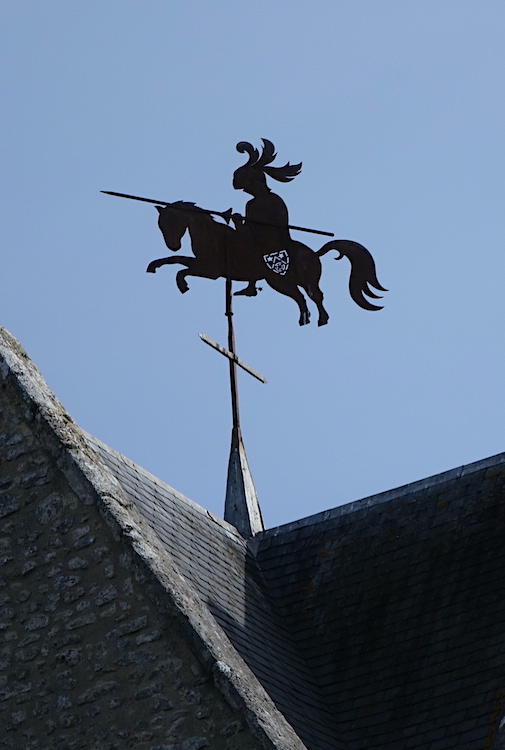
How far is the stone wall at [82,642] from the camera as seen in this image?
684 centimetres

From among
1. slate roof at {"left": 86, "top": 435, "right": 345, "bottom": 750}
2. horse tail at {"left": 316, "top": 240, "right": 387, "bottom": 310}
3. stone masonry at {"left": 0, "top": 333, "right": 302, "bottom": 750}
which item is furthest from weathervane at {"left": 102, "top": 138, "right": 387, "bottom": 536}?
stone masonry at {"left": 0, "top": 333, "right": 302, "bottom": 750}

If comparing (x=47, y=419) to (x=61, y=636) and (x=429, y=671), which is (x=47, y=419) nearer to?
(x=61, y=636)

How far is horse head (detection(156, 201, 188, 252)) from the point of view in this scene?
39.0 feet

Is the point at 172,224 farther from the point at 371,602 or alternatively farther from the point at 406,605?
the point at 406,605

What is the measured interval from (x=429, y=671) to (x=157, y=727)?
9.15 ft

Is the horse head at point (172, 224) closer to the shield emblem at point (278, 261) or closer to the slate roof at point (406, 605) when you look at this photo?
the shield emblem at point (278, 261)

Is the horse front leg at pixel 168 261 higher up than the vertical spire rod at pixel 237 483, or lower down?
higher up

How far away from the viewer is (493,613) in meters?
9.23

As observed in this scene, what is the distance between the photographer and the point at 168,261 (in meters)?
11.8

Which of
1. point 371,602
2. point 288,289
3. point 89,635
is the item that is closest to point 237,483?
point 288,289

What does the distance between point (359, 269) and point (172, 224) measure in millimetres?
1700

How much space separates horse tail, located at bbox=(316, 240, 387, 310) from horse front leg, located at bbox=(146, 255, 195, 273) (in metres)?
1.19

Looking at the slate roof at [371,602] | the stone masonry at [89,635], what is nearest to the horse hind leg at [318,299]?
the slate roof at [371,602]

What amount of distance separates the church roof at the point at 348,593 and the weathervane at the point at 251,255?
4.13 feet
